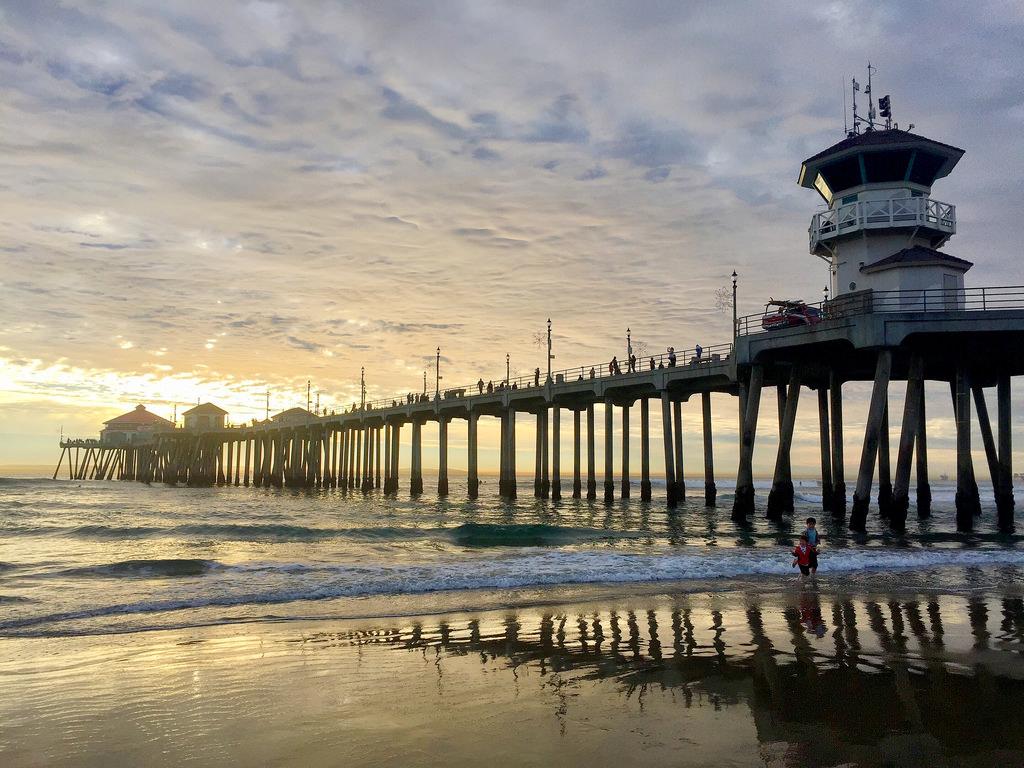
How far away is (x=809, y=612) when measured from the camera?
435 inches

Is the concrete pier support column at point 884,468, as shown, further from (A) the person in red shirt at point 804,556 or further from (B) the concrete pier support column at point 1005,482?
(A) the person in red shirt at point 804,556

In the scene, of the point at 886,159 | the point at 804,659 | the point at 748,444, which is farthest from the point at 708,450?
the point at 804,659

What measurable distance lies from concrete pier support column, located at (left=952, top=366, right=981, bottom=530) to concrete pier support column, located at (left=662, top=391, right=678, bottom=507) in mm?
11729

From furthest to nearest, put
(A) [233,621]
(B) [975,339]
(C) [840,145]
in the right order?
(C) [840,145] < (B) [975,339] < (A) [233,621]

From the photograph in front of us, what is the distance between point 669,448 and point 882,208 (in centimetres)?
1423

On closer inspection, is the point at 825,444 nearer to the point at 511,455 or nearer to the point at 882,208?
the point at 882,208

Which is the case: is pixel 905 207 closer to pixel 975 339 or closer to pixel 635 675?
pixel 975 339

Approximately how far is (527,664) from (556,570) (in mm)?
8490

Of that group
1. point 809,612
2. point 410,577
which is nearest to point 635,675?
point 809,612

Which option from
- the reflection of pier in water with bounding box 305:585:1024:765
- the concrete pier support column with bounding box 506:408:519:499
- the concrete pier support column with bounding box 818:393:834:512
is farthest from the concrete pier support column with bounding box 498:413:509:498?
the reflection of pier in water with bounding box 305:585:1024:765

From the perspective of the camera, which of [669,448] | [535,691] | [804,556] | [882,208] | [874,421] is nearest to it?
[535,691]

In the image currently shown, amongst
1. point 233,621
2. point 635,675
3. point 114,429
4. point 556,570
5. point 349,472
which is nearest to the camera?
point 635,675

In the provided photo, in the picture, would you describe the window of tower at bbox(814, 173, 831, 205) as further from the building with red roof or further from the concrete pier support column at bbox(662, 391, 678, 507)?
the building with red roof

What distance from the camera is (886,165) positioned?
30.7 metres
